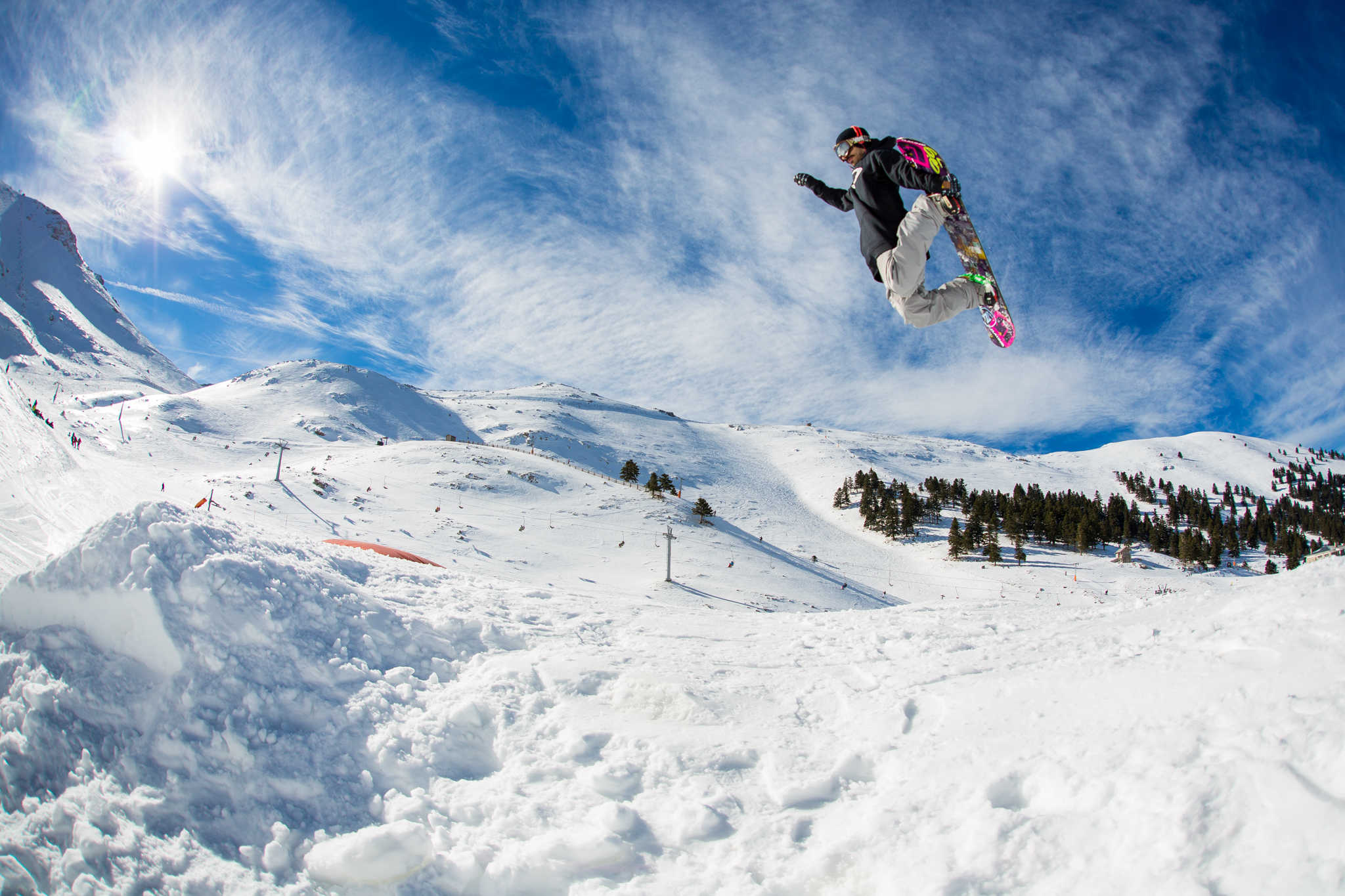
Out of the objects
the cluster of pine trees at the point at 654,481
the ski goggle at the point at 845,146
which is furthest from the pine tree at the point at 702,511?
the ski goggle at the point at 845,146

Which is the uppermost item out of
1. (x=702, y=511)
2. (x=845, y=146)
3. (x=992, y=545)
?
(x=845, y=146)

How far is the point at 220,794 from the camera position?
15.6 ft

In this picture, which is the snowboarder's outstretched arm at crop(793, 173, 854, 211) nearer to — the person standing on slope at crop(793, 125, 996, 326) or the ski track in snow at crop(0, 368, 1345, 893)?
the person standing on slope at crop(793, 125, 996, 326)

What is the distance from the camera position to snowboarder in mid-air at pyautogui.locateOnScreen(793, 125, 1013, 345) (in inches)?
269

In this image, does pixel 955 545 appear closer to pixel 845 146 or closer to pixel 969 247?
pixel 969 247

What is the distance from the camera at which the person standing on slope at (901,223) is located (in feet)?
22.4

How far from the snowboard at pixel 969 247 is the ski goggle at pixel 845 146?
1.55 feet

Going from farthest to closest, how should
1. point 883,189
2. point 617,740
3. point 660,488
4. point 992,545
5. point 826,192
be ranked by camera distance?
point 660,488
point 992,545
point 826,192
point 883,189
point 617,740

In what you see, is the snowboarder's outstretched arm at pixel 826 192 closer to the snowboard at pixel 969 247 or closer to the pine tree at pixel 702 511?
the snowboard at pixel 969 247

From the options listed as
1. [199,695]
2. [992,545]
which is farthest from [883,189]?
[992,545]

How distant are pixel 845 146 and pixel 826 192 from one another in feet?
2.75

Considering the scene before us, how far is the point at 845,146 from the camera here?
737cm

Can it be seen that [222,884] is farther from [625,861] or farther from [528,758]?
[625,861]

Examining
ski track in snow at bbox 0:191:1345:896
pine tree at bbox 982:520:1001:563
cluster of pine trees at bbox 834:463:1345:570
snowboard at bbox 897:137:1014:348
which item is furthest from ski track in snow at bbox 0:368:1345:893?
cluster of pine trees at bbox 834:463:1345:570
